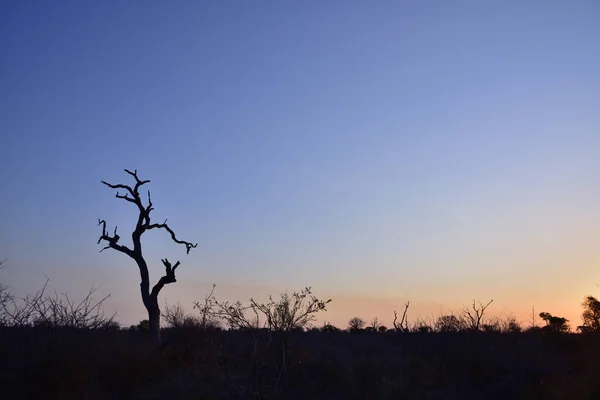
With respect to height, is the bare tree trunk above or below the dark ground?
above

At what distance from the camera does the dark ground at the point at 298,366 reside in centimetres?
1697

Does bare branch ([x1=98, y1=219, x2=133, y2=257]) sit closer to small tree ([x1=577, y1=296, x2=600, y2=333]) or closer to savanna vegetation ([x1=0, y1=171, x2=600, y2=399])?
savanna vegetation ([x1=0, y1=171, x2=600, y2=399])

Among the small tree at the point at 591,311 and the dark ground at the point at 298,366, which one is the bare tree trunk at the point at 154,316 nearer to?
the dark ground at the point at 298,366

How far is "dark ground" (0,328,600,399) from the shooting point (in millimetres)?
16969

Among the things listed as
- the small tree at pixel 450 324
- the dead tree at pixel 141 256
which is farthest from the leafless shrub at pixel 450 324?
the dead tree at pixel 141 256

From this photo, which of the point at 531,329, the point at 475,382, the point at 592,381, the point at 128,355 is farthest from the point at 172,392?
the point at 531,329

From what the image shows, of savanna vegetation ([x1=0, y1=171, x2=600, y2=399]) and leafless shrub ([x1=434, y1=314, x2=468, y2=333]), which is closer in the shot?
savanna vegetation ([x1=0, y1=171, x2=600, y2=399])

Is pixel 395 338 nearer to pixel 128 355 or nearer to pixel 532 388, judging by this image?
pixel 532 388

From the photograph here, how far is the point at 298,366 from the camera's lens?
23.3 metres

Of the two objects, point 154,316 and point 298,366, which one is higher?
point 154,316

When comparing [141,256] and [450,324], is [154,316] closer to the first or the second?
[141,256]

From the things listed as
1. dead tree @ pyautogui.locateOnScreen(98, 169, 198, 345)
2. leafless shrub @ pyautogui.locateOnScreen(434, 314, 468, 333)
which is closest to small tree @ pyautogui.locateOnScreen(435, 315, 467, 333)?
leafless shrub @ pyautogui.locateOnScreen(434, 314, 468, 333)

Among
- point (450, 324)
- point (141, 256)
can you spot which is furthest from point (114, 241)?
point (450, 324)

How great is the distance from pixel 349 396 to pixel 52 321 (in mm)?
10538
